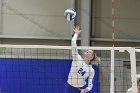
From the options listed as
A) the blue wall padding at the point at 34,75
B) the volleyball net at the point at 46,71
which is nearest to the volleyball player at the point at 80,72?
the volleyball net at the point at 46,71

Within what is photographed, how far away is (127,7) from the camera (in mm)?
7531

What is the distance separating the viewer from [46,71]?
6.73 m

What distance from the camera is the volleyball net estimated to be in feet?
20.6

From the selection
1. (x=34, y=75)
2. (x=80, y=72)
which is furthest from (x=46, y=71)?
(x=80, y=72)

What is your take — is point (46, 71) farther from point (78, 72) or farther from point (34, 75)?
point (78, 72)

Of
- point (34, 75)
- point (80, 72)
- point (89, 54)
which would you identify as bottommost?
point (34, 75)

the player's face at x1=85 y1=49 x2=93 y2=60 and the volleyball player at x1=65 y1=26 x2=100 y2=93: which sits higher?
the player's face at x1=85 y1=49 x2=93 y2=60

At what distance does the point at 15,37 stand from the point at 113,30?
226cm

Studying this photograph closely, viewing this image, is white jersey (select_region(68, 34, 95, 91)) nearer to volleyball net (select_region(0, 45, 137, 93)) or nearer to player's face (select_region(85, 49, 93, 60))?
player's face (select_region(85, 49, 93, 60))

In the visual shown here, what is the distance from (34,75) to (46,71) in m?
0.27

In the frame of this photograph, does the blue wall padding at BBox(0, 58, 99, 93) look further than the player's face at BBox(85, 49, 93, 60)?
Yes

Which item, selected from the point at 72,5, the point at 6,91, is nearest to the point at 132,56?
the point at 6,91

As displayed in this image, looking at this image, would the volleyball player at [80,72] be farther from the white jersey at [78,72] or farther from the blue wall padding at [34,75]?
the blue wall padding at [34,75]

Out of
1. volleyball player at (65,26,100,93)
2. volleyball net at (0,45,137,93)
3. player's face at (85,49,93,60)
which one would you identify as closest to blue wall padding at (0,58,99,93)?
volleyball net at (0,45,137,93)
